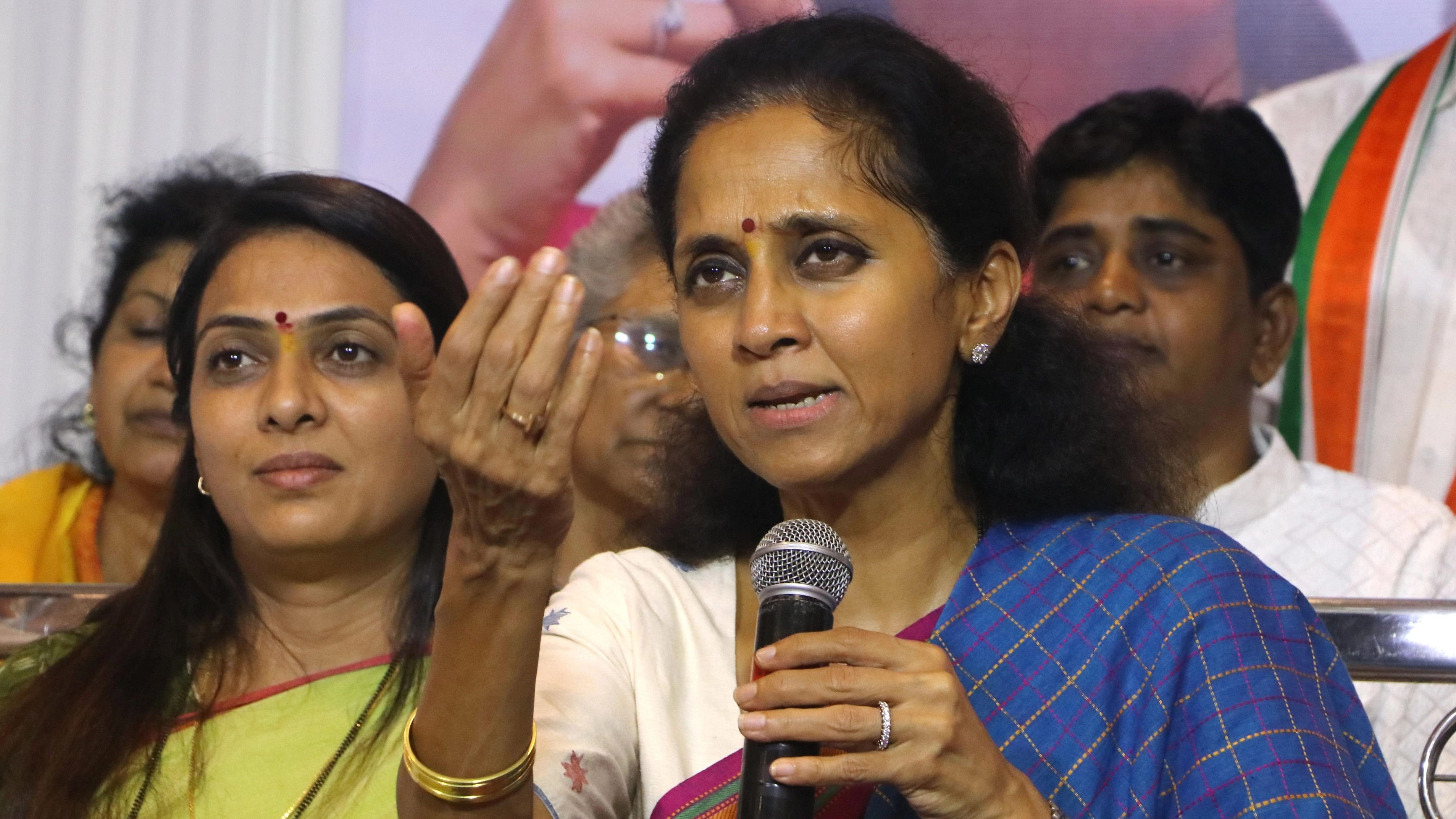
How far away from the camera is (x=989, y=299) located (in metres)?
2.27

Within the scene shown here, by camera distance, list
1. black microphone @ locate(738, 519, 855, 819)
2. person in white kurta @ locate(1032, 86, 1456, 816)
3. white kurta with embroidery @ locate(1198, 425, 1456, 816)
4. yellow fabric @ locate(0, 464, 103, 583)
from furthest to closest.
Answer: yellow fabric @ locate(0, 464, 103, 583) < person in white kurta @ locate(1032, 86, 1456, 816) < white kurta with embroidery @ locate(1198, 425, 1456, 816) < black microphone @ locate(738, 519, 855, 819)

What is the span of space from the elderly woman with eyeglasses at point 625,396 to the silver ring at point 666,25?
0.55 metres

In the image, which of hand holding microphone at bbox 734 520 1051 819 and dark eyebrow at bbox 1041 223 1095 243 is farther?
dark eyebrow at bbox 1041 223 1095 243

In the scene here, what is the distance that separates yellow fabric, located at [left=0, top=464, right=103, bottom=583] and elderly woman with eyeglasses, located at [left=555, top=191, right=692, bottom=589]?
4.28ft

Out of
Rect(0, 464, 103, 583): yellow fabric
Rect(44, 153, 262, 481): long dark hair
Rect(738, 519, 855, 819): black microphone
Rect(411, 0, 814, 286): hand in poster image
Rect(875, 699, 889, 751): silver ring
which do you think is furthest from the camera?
Rect(411, 0, 814, 286): hand in poster image

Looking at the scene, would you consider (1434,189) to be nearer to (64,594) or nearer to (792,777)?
(792,777)

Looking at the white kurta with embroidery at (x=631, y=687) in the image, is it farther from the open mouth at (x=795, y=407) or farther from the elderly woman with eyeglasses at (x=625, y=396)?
the elderly woman with eyeglasses at (x=625, y=396)

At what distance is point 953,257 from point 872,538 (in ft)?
1.37

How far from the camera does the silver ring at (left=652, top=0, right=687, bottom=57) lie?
3973 millimetres

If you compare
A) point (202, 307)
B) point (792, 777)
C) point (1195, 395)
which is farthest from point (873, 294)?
point (1195, 395)

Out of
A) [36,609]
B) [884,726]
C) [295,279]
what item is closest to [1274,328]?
[295,279]

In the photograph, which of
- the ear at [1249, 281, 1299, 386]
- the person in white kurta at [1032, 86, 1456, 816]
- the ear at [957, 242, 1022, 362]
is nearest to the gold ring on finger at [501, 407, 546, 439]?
the ear at [957, 242, 1022, 362]

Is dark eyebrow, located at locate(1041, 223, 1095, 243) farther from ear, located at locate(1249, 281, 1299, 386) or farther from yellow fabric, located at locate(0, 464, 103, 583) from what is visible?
yellow fabric, located at locate(0, 464, 103, 583)

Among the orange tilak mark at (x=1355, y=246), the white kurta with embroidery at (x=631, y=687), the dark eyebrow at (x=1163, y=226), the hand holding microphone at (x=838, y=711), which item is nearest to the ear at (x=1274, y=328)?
the orange tilak mark at (x=1355, y=246)
